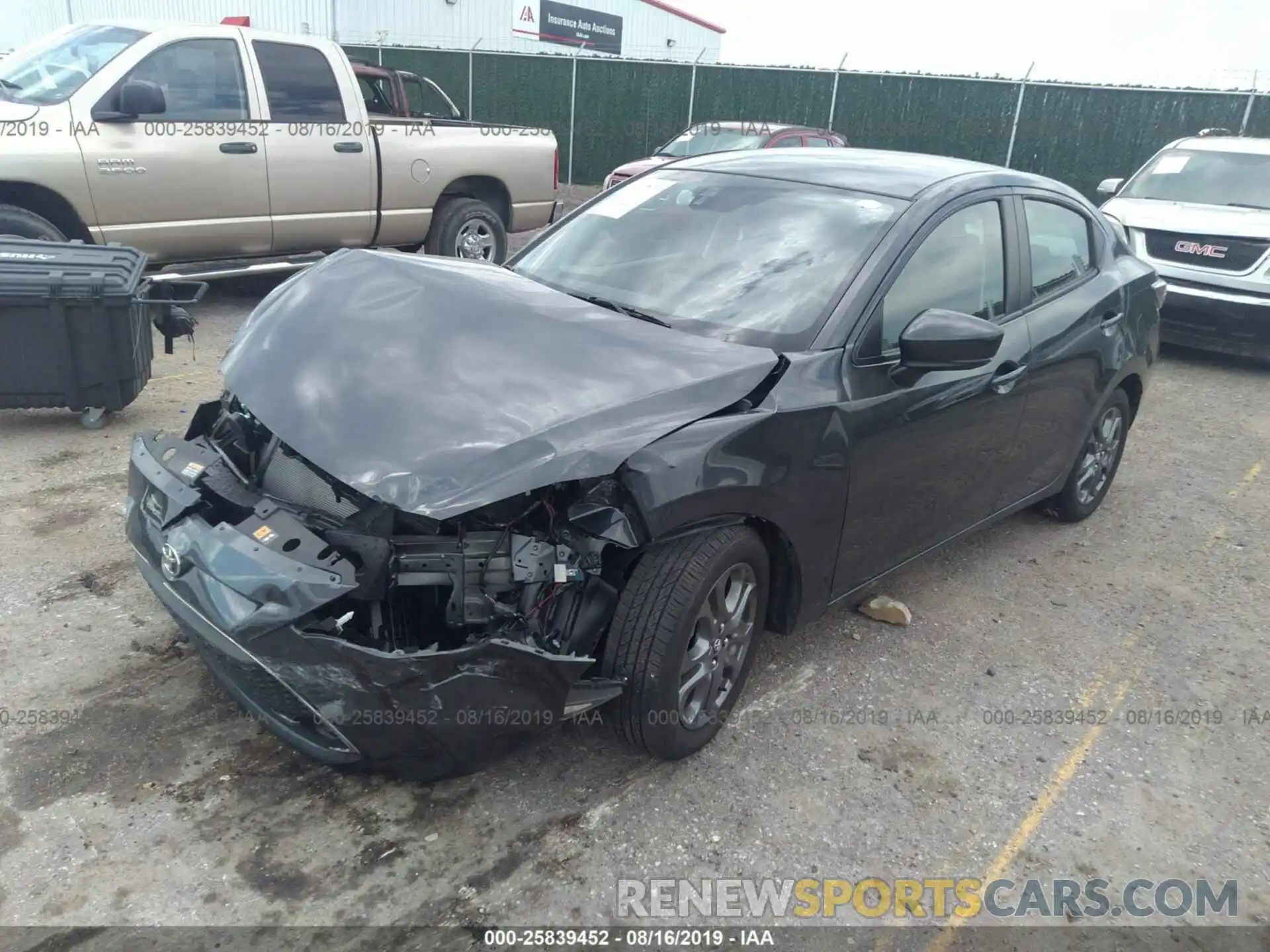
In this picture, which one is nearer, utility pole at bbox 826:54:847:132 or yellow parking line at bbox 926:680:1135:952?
yellow parking line at bbox 926:680:1135:952

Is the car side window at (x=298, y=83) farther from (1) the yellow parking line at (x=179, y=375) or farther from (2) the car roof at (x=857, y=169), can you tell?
(2) the car roof at (x=857, y=169)

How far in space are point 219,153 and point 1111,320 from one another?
620 centimetres

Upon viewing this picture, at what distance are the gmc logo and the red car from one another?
18.7ft

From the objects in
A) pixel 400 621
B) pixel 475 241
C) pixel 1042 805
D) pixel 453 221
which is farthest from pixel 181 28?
pixel 1042 805

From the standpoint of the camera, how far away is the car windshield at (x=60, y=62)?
6738 millimetres

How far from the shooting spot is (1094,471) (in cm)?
513

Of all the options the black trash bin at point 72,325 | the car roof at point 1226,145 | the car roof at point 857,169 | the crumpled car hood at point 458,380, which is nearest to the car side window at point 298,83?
the black trash bin at point 72,325

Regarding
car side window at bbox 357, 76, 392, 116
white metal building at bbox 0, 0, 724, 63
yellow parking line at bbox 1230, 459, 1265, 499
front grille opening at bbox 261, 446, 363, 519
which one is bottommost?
yellow parking line at bbox 1230, 459, 1265, 499

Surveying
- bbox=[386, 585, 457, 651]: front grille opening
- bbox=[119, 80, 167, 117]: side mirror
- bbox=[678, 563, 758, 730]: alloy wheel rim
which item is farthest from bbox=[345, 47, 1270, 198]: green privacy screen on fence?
bbox=[386, 585, 457, 651]: front grille opening

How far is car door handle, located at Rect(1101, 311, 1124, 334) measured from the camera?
463 centimetres

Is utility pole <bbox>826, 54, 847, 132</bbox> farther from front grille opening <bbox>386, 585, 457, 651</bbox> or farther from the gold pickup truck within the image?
front grille opening <bbox>386, 585, 457, 651</bbox>

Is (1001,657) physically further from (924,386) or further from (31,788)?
(31,788)

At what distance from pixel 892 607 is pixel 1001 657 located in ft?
1.51

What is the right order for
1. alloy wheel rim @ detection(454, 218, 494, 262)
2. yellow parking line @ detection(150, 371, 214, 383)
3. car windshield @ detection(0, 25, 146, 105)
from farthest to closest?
alloy wheel rim @ detection(454, 218, 494, 262) < car windshield @ detection(0, 25, 146, 105) < yellow parking line @ detection(150, 371, 214, 383)
